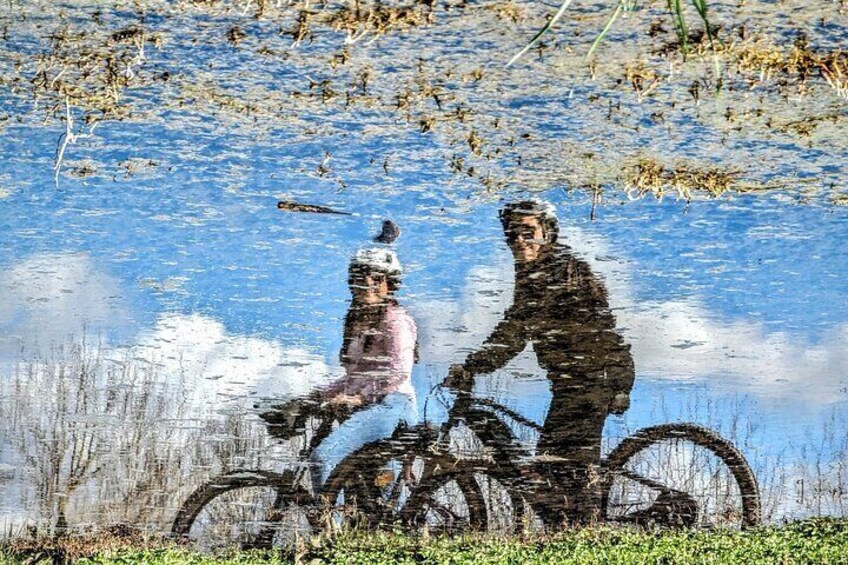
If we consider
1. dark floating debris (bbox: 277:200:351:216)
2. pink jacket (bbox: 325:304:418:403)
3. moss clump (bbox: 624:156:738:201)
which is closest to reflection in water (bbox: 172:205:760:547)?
pink jacket (bbox: 325:304:418:403)

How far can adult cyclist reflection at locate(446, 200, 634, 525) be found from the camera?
378 centimetres

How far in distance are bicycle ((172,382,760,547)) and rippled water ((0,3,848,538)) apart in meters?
0.01

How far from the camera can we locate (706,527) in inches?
151

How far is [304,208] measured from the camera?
367 centimetres

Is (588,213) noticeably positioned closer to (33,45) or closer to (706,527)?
(706,527)

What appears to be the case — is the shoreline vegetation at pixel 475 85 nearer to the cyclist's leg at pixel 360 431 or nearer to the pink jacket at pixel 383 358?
the pink jacket at pixel 383 358

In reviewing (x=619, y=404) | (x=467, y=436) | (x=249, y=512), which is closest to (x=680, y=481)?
(x=619, y=404)

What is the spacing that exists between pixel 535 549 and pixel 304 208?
5.06ft

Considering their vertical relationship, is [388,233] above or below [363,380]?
above

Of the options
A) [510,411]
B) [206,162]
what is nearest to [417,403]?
[510,411]

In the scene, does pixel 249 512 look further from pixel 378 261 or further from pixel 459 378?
pixel 378 261

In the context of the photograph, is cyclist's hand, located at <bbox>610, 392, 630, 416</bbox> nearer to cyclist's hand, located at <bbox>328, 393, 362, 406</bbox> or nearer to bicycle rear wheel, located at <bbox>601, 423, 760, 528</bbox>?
bicycle rear wheel, located at <bbox>601, 423, 760, 528</bbox>

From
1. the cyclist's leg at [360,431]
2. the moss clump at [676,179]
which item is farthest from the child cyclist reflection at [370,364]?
the moss clump at [676,179]

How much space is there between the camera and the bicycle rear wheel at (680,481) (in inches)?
150
